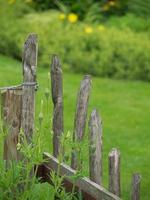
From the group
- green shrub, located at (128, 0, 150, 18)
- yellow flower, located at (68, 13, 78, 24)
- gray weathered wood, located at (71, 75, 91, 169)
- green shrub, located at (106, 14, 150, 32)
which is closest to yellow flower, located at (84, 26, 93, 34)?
yellow flower, located at (68, 13, 78, 24)

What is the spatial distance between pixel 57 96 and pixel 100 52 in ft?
21.6

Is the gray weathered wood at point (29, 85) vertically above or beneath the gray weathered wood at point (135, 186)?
above

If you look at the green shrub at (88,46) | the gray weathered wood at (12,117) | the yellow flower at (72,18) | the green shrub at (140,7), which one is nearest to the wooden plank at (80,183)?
the gray weathered wood at (12,117)

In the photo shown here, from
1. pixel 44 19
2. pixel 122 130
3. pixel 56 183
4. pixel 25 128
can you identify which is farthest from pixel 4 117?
pixel 44 19

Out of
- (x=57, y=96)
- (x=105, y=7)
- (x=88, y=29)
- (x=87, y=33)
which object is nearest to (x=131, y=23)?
(x=105, y=7)

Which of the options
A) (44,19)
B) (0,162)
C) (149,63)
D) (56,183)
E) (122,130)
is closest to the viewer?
(56,183)

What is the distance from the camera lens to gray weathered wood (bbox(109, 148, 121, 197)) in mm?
4332

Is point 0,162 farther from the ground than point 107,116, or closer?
farther from the ground

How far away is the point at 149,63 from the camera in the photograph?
11.2m

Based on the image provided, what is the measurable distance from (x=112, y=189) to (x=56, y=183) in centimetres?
37

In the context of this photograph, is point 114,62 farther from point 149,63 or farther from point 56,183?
point 56,183

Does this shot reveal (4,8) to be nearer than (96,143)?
No

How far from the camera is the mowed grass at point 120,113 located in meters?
7.15

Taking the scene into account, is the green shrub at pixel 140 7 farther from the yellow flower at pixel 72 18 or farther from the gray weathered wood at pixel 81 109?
the gray weathered wood at pixel 81 109
